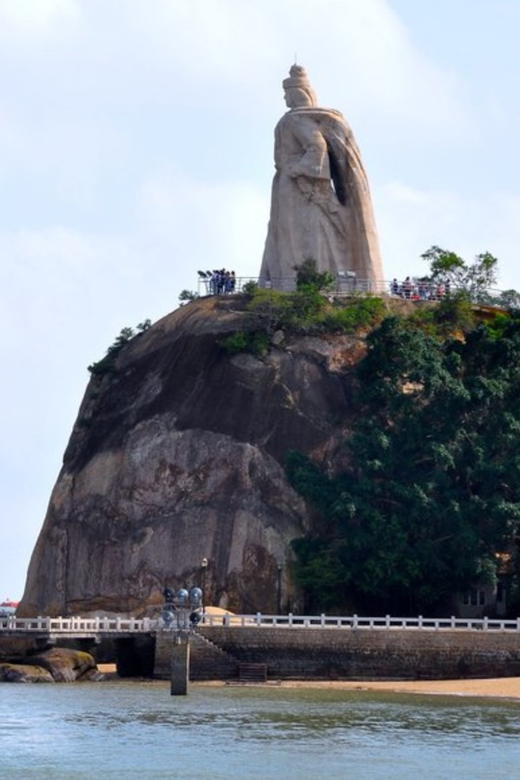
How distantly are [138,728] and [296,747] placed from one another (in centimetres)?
575

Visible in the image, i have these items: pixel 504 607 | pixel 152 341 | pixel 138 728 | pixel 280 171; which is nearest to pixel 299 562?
pixel 504 607

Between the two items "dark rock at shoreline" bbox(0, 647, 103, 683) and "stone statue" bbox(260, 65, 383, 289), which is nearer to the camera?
"dark rock at shoreline" bbox(0, 647, 103, 683)

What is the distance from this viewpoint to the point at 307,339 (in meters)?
95.0

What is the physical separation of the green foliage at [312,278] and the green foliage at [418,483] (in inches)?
295

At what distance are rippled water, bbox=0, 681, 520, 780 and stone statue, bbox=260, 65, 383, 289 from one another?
33377mm

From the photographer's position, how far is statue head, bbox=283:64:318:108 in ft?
335

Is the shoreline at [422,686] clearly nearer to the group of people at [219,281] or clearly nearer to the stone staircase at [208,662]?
the stone staircase at [208,662]

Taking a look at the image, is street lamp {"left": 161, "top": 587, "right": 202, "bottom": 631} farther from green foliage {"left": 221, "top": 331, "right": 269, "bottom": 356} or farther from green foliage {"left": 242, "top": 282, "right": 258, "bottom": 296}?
green foliage {"left": 242, "top": 282, "right": 258, "bottom": 296}

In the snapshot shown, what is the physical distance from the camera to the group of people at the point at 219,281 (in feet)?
327

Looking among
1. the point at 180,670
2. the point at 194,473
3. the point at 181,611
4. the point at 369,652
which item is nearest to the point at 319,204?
the point at 194,473

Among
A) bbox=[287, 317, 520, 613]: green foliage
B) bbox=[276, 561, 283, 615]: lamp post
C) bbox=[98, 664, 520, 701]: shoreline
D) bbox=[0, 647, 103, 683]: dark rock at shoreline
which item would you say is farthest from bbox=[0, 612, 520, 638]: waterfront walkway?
bbox=[276, 561, 283, 615]: lamp post

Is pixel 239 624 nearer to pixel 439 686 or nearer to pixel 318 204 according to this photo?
pixel 439 686

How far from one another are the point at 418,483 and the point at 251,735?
29123 millimetres

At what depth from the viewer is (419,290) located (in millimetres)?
101875
